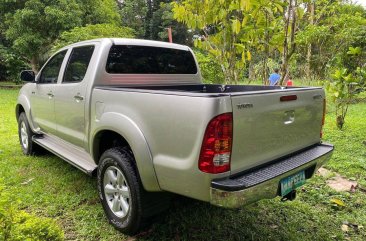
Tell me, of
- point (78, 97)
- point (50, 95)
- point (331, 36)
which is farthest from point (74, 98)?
point (331, 36)

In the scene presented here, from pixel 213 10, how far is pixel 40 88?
2826mm

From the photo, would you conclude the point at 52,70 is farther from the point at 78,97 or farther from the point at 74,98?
the point at 78,97

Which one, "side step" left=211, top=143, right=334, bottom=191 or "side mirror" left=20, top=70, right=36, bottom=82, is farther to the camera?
"side mirror" left=20, top=70, right=36, bottom=82

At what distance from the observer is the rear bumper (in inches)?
84.9

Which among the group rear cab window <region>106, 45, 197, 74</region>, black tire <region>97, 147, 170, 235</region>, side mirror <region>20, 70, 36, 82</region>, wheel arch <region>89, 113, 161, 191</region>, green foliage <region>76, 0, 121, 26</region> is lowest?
black tire <region>97, 147, 170, 235</region>

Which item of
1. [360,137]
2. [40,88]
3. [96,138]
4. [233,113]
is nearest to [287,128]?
[233,113]

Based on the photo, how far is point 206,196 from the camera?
2.22 meters

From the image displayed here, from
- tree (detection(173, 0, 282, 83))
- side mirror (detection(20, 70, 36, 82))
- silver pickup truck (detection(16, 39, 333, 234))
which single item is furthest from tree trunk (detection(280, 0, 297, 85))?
side mirror (detection(20, 70, 36, 82))

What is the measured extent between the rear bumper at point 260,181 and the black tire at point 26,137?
3863 mm

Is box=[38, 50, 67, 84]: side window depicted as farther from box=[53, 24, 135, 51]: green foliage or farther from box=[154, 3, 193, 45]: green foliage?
box=[154, 3, 193, 45]: green foliage

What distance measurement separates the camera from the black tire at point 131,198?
272 cm

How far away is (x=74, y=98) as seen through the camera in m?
3.55

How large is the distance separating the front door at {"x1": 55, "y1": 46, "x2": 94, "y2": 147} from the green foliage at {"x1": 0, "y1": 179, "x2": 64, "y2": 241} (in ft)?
4.77

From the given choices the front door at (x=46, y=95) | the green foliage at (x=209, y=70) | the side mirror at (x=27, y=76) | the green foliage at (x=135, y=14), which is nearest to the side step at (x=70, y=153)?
the front door at (x=46, y=95)
